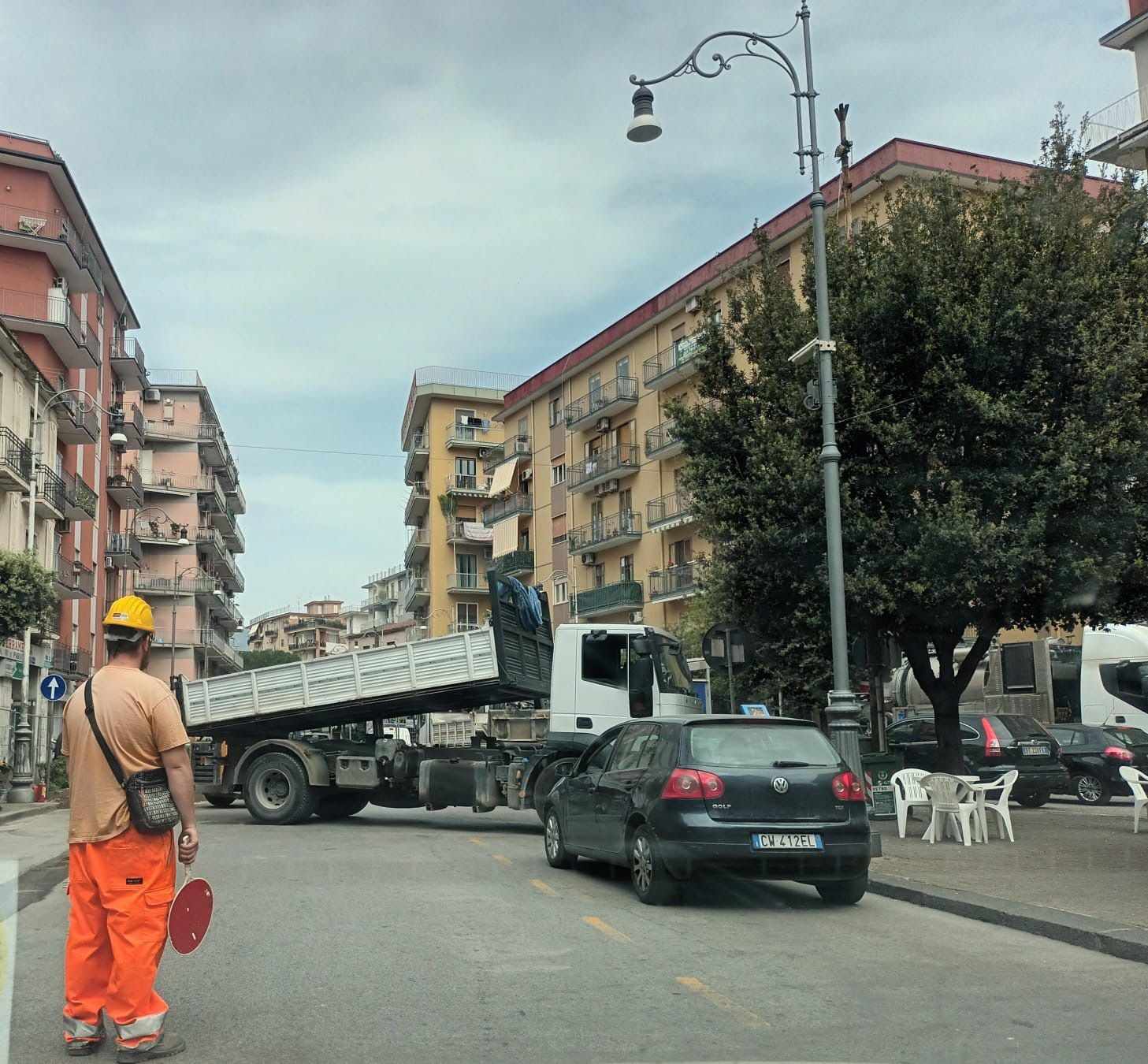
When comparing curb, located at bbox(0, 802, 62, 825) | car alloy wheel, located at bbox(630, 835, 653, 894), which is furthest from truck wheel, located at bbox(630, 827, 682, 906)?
curb, located at bbox(0, 802, 62, 825)

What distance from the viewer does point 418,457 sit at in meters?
77.1

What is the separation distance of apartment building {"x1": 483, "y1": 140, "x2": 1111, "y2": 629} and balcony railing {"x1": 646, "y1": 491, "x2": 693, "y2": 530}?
0.18ft

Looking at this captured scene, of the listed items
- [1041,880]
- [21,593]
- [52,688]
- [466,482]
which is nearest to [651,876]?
[1041,880]

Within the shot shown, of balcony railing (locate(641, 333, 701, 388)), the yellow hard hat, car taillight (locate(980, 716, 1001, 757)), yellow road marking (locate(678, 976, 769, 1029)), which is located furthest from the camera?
balcony railing (locate(641, 333, 701, 388))

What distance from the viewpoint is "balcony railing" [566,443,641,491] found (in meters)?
48.1

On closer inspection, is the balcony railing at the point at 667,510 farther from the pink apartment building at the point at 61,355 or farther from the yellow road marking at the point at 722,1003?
the yellow road marking at the point at 722,1003

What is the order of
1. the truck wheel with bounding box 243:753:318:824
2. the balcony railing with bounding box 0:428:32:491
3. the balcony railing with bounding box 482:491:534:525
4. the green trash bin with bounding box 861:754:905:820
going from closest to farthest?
1. the green trash bin with bounding box 861:754:905:820
2. the truck wheel with bounding box 243:753:318:824
3. the balcony railing with bounding box 0:428:32:491
4. the balcony railing with bounding box 482:491:534:525

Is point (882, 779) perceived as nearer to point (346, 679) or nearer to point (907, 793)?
point (907, 793)

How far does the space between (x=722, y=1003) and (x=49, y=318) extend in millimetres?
39757

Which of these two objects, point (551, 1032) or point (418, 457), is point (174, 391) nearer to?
point (418, 457)

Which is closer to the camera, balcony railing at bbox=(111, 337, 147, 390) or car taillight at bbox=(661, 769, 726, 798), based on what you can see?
car taillight at bbox=(661, 769, 726, 798)

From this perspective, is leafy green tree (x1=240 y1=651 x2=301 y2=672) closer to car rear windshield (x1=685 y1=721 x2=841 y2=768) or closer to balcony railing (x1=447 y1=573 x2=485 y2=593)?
balcony railing (x1=447 y1=573 x2=485 y2=593)

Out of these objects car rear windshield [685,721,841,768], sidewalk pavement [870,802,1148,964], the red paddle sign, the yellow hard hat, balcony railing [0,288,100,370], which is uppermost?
balcony railing [0,288,100,370]

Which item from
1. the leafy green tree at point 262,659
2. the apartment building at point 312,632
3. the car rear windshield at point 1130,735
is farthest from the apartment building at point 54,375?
the apartment building at point 312,632
